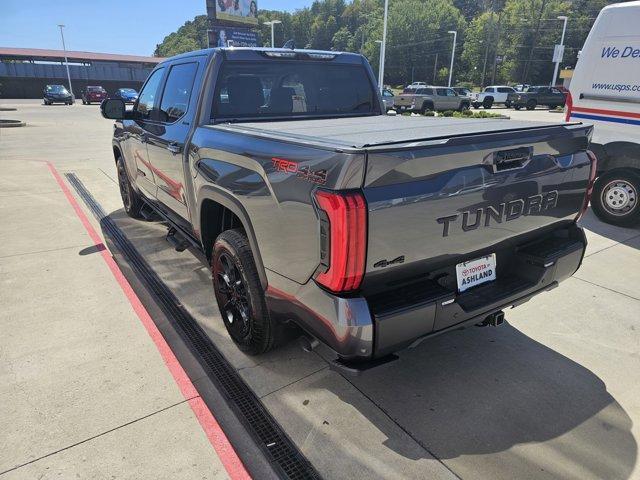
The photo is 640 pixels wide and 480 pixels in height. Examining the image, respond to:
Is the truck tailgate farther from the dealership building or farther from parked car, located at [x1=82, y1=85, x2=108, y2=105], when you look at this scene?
the dealership building

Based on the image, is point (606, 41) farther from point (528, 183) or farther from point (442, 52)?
point (442, 52)

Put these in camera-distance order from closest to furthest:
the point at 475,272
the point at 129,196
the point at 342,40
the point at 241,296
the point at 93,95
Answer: the point at 475,272 → the point at 241,296 → the point at 129,196 → the point at 93,95 → the point at 342,40

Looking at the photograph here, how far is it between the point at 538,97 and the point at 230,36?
88.8 ft

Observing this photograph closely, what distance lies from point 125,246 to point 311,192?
403cm

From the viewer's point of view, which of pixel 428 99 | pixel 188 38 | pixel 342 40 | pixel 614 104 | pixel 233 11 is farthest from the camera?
pixel 188 38

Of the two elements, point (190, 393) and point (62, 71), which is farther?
point (62, 71)

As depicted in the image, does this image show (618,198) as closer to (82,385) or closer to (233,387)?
(233,387)

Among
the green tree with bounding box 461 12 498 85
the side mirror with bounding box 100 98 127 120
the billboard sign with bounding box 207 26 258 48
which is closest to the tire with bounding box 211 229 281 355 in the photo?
the side mirror with bounding box 100 98 127 120

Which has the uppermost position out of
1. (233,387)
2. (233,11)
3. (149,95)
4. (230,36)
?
(233,11)

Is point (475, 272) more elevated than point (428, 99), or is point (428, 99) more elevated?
point (475, 272)

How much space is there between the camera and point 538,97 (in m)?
35.3

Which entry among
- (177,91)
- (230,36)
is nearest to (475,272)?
(177,91)

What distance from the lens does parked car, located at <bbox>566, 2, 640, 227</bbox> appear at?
5.81m

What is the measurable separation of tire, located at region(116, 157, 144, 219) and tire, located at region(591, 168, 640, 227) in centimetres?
628
